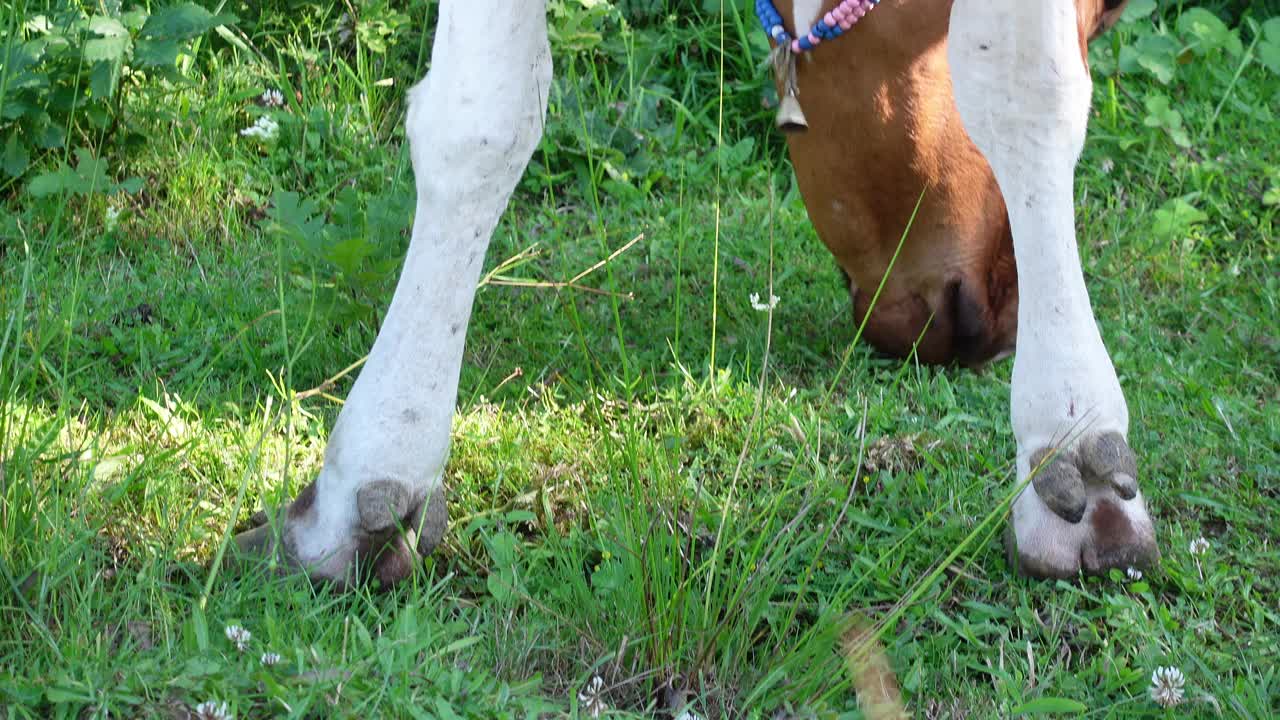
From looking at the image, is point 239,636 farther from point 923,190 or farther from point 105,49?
point 105,49

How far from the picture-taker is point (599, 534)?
7.05ft

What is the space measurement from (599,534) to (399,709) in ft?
1.71

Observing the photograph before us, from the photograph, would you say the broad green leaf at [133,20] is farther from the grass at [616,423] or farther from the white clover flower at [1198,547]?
the white clover flower at [1198,547]

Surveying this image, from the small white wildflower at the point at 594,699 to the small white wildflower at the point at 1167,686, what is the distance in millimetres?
759

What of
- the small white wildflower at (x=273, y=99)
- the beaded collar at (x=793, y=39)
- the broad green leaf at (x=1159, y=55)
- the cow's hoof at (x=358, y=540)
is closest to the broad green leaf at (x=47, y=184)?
the small white wildflower at (x=273, y=99)

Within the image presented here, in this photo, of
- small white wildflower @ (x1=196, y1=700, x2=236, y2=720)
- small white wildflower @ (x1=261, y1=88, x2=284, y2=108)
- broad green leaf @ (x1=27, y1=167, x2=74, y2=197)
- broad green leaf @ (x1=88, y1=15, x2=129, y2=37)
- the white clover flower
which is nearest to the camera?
small white wildflower @ (x1=196, y1=700, x2=236, y2=720)

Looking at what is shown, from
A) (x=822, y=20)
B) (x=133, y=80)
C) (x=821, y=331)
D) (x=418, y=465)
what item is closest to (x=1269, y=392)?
(x=821, y=331)

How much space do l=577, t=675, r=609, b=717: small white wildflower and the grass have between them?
3 cm

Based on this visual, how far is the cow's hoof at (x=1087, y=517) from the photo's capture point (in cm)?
218

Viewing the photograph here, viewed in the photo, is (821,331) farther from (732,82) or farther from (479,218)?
(732,82)

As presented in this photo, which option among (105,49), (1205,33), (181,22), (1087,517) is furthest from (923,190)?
(1205,33)

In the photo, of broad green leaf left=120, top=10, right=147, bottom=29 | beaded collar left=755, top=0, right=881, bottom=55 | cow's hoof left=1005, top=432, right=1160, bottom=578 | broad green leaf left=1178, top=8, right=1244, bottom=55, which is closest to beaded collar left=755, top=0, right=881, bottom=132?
beaded collar left=755, top=0, right=881, bottom=55

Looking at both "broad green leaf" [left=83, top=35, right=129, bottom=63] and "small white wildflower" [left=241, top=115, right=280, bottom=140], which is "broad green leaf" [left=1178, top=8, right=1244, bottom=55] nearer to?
"small white wildflower" [left=241, top=115, right=280, bottom=140]

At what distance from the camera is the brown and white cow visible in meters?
2.17
